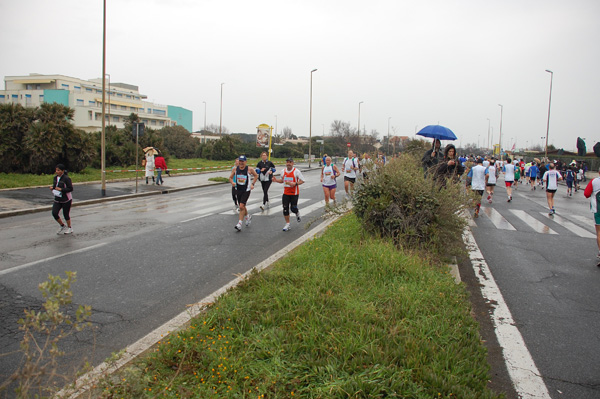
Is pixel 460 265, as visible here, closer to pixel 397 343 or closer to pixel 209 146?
pixel 397 343

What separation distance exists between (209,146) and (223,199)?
35.6 m

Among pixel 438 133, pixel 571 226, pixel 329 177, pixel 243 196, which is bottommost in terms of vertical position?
pixel 571 226

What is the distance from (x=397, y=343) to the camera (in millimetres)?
3514

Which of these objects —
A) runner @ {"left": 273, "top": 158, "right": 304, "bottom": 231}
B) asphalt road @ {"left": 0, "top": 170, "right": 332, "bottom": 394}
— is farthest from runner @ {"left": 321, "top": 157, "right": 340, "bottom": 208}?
runner @ {"left": 273, "top": 158, "right": 304, "bottom": 231}

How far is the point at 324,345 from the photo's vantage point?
137 inches

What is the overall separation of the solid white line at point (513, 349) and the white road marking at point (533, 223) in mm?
5381

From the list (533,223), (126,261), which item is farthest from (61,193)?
(533,223)

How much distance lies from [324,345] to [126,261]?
16.1ft

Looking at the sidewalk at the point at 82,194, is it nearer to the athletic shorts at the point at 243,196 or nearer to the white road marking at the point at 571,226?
the athletic shorts at the point at 243,196

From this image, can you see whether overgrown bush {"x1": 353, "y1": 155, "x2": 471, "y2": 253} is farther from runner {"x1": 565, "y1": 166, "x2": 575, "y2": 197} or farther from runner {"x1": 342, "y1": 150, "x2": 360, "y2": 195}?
runner {"x1": 565, "y1": 166, "x2": 575, "y2": 197}

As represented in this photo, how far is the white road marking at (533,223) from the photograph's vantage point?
10887 mm

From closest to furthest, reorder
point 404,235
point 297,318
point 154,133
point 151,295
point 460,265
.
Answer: point 297,318
point 151,295
point 404,235
point 460,265
point 154,133

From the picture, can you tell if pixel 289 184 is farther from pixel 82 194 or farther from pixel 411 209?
pixel 82 194

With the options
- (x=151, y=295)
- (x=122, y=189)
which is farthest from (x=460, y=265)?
(x=122, y=189)
